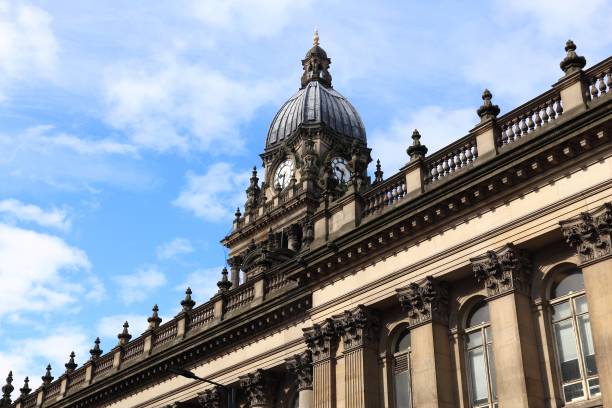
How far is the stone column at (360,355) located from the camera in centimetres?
2728

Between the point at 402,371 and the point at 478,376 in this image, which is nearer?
the point at 478,376

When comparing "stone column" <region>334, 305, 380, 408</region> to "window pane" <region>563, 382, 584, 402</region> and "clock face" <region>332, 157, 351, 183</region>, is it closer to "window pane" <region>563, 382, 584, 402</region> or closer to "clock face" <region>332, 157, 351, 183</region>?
"window pane" <region>563, 382, 584, 402</region>

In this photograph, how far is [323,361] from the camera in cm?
2900

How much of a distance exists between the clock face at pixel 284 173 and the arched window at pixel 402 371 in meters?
34.4

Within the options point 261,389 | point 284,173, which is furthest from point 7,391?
point 261,389

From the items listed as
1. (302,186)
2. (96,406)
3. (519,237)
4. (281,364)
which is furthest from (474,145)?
(302,186)

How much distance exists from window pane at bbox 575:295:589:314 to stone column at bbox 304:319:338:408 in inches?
340

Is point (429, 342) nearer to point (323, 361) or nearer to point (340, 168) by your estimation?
point (323, 361)

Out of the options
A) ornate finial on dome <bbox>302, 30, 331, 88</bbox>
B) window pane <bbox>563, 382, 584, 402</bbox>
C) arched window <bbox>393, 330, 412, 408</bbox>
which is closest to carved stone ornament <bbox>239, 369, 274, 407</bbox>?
arched window <bbox>393, 330, 412, 408</bbox>

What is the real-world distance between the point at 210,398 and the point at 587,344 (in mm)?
18032

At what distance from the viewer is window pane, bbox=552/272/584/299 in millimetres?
23500

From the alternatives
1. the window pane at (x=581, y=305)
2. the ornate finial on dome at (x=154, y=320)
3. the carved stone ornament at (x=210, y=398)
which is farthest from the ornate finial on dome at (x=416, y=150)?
the ornate finial on dome at (x=154, y=320)

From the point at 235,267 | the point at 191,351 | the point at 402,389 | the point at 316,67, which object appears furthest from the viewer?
the point at 316,67

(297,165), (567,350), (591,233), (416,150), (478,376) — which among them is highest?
(297,165)
